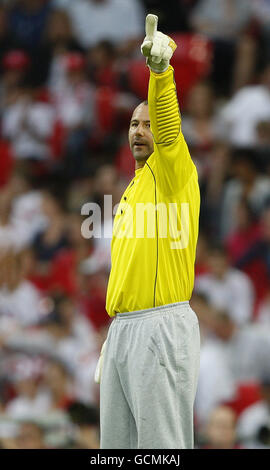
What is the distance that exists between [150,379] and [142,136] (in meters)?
1.07

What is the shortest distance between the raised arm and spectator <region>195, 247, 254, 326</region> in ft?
11.2

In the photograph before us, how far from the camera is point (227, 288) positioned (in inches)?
291

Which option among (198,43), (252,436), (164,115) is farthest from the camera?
(198,43)

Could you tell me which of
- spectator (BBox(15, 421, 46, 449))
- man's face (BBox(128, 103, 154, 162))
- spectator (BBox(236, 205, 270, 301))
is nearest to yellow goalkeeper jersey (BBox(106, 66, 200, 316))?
man's face (BBox(128, 103, 154, 162))

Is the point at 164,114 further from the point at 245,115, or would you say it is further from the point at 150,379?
the point at 245,115

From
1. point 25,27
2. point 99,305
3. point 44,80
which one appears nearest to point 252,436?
point 99,305

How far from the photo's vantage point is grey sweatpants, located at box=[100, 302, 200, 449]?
3.85 m

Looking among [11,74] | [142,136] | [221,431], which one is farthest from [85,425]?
[11,74]

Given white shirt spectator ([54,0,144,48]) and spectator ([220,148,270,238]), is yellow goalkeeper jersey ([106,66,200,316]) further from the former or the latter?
white shirt spectator ([54,0,144,48])

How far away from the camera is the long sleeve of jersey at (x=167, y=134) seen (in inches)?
147

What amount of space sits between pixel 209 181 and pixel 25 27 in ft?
10.7

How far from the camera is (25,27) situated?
10.2 metres

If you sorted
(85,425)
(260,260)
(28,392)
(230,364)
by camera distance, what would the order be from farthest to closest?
(260,260)
(28,392)
(230,364)
(85,425)
